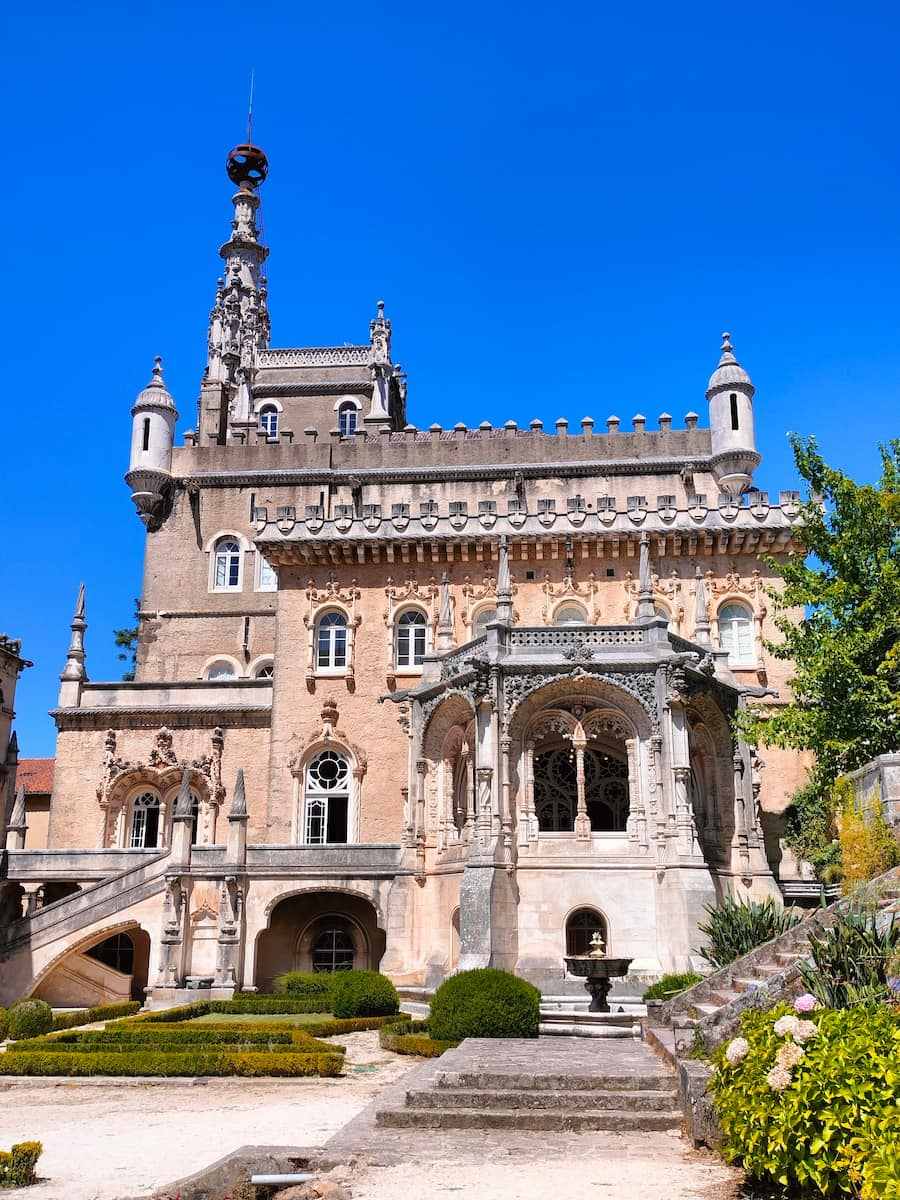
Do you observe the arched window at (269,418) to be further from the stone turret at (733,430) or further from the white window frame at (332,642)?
the stone turret at (733,430)

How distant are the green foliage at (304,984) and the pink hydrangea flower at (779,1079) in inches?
799

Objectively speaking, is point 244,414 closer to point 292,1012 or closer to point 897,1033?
point 292,1012

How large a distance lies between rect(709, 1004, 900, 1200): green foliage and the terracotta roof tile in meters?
40.9

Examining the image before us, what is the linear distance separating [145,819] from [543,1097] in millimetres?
27705

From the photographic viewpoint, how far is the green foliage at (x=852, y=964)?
948cm

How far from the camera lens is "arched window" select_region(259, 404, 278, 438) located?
49344 millimetres

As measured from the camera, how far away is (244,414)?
4794cm

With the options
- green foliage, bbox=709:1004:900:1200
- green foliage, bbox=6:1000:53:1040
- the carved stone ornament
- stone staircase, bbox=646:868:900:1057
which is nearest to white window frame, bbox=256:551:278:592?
the carved stone ornament

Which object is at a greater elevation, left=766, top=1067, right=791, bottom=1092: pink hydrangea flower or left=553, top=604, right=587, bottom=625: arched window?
left=553, top=604, right=587, bottom=625: arched window

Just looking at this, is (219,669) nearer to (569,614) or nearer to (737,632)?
(569,614)

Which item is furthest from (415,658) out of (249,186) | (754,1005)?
(249,186)

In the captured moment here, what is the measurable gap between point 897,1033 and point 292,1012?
19.8 m

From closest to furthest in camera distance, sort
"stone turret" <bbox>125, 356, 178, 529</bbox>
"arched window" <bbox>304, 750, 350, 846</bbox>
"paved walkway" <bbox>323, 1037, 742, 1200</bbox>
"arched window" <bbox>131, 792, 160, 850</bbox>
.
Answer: "paved walkway" <bbox>323, 1037, 742, 1200</bbox> < "arched window" <bbox>304, 750, 350, 846</bbox> < "arched window" <bbox>131, 792, 160, 850</bbox> < "stone turret" <bbox>125, 356, 178, 529</bbox>

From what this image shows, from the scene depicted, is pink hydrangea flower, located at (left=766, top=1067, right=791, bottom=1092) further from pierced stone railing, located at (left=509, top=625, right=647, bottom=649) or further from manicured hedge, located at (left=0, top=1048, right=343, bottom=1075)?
pierced stone railing, located at (left=509, top=625, right=647, bottom=649)
